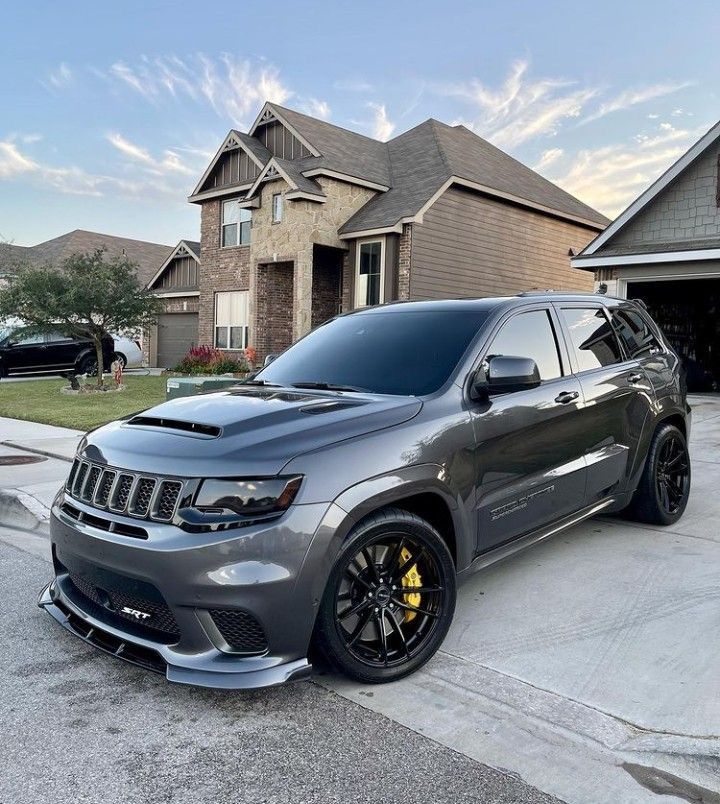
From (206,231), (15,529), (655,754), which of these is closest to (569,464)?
(655,754)

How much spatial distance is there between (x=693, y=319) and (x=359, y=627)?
699 inches

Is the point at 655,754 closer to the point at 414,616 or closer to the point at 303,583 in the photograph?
the point at 414,616

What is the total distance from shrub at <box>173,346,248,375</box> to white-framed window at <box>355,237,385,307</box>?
4.13m

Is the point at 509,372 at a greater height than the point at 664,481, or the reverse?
the point at 509,372

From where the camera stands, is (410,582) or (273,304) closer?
(410,582)

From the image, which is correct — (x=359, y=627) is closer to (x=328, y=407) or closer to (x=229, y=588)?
(x=229, y=588)

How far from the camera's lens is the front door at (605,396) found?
15.1 feet

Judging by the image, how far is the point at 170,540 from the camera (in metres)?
2.80

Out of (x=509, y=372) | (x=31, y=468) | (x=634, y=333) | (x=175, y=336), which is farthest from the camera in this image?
(x=175, y=336)

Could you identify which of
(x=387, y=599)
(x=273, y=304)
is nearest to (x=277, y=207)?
(x=273, y=304)

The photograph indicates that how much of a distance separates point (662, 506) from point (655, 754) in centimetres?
310

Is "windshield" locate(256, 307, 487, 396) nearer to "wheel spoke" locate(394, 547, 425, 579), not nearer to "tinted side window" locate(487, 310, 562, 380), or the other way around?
"tinted side window" locate(487, 310, 562, 380)

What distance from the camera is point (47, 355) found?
2234cm

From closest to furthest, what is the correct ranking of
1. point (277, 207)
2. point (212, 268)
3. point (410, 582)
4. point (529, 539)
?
point (410, 582) < point (529, 539) < point (277, 207) < point (212, 268)
